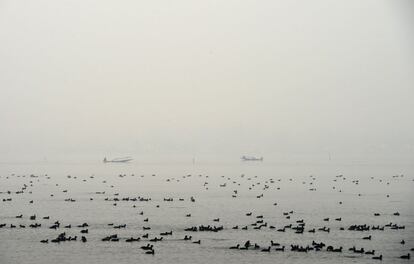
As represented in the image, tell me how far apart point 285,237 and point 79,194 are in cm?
5991

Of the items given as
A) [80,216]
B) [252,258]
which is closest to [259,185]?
[80,216]

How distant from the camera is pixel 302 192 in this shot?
124125 mm

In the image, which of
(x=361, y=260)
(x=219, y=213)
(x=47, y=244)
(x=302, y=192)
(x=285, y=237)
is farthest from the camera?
(x=302, y=192)

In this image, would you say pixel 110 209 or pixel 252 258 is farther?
pixel 110 209

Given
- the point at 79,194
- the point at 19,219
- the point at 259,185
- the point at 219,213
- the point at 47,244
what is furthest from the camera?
the point at 259,185

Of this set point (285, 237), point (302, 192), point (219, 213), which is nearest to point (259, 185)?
point (302, 192)

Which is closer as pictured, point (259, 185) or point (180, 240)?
point (180, 240)

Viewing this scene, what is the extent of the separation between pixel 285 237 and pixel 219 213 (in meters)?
22.2

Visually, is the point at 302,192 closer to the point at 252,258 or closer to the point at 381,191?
the point at 381,191

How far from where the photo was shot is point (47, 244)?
189 feet

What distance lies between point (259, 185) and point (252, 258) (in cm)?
9104

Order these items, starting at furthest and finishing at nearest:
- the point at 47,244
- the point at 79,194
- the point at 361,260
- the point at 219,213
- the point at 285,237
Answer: the point at 79,194, the point at 219,213, the point at 285,237, the point at 47,244, the point at 361,260

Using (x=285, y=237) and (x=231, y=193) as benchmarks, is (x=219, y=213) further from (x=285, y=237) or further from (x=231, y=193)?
(x=231, y=193)

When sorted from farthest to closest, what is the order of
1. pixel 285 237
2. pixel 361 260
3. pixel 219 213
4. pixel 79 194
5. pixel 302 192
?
pixel 302 192 < pixel 79 194 < pixel 219 213 < pixel 285 237 < pixel 361 260
